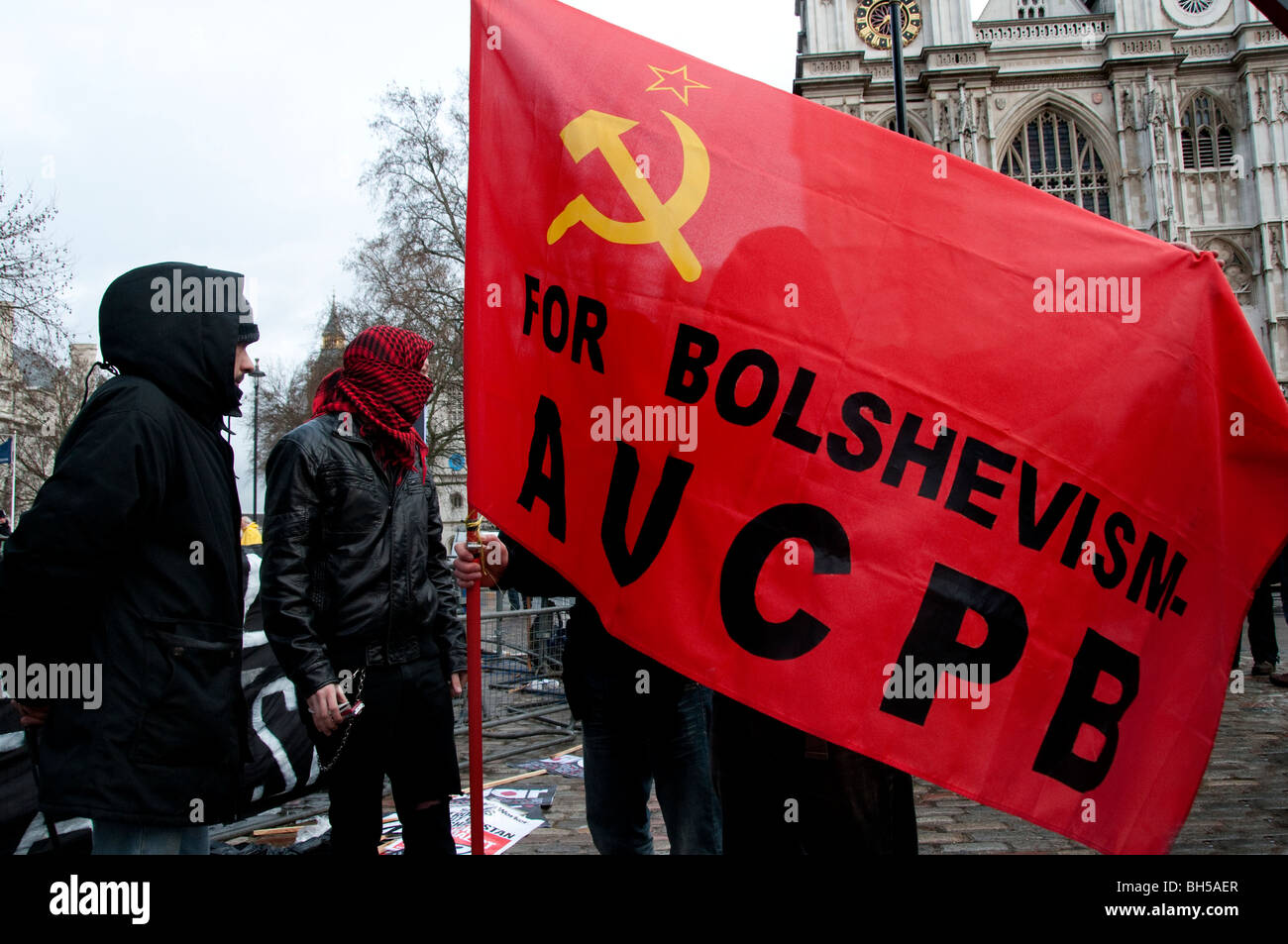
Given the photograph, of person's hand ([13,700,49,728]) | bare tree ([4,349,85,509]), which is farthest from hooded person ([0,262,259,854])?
bare tree ([4,349,85,509])

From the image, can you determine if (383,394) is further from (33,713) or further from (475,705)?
(33,713)

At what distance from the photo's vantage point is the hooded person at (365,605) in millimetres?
2957

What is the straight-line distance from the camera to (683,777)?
9.09 feet

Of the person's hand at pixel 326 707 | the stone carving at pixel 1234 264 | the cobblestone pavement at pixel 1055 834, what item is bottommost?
the cobblestone pavement at pixel 1055 834

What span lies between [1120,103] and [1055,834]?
45.1 metres

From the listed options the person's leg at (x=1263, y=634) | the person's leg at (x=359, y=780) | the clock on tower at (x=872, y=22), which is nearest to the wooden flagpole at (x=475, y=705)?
the person's leg at (x=359, y=780)

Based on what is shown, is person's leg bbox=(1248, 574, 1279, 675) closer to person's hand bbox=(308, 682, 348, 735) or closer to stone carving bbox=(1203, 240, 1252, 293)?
person's hand bbox=(308, 682, 348, 735)

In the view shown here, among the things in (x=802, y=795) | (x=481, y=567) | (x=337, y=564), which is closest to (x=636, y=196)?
(x=481, y=567)

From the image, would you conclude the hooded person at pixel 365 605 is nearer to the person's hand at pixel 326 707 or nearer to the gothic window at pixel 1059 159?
the person's hand at pixel 326 707

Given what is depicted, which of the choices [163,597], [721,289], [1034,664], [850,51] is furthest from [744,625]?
[850,51]

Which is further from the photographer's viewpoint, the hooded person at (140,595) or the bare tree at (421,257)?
the bare tree at (421,257)

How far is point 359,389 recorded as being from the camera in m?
3.28

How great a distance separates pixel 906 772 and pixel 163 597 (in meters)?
2.06

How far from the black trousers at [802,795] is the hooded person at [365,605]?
1168 mm
